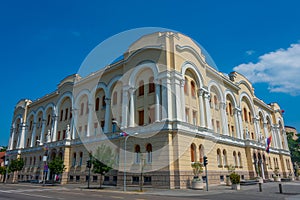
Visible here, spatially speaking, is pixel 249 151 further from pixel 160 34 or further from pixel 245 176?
pixel 160 34

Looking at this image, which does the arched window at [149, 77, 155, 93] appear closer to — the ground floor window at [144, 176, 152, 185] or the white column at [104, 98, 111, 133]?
Result: the white column at [104, 98, 111, 133]

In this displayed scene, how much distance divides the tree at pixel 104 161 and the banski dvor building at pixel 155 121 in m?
0.41

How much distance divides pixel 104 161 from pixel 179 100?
10.7 m

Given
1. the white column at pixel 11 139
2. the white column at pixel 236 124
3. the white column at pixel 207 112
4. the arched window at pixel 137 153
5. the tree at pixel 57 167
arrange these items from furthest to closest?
the white column at pixel 11 139
the white column at pixel 236 124
the tree at pixel 57 167
the white column at pixel 207 112
the arched window at pixel 137 153

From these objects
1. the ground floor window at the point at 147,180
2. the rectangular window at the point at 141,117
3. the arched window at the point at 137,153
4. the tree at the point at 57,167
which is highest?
the rectangular window at the point at 141,117

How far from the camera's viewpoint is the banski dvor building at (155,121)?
24.9 m

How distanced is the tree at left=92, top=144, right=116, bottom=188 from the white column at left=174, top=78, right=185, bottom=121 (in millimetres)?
8547

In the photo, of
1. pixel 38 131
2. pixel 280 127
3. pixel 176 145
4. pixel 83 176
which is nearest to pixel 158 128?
pixel 176 145

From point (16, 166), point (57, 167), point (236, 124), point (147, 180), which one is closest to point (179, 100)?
point (147, 180)

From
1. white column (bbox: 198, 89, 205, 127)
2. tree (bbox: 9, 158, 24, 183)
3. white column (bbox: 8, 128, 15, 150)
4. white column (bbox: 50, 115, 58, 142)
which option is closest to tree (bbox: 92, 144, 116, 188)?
white column (bbox: 198, 89, 205, 127)

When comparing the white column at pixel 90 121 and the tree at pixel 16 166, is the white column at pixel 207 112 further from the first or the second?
the tree at pixel 16 166

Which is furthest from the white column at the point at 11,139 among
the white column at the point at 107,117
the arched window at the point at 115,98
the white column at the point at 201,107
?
the white column at the point at 201,107

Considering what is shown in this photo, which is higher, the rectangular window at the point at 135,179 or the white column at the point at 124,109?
the white column at the point at 124,109

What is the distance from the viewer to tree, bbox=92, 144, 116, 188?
25516 millimetres
